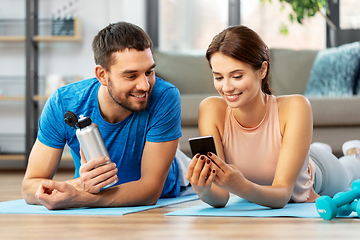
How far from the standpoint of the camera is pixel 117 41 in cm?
128

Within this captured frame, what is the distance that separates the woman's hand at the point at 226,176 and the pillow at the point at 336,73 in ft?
6.38

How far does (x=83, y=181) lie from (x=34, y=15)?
251 centimetres

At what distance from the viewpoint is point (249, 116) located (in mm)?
1380

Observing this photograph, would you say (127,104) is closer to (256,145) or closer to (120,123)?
(120,123)

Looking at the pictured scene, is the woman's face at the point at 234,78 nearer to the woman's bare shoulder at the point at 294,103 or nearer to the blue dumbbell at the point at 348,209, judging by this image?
the woman's bare shoulder at the point at 294,103

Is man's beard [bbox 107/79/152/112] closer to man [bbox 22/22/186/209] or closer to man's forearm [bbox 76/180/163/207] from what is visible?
man [bbox 22/22/186/209]

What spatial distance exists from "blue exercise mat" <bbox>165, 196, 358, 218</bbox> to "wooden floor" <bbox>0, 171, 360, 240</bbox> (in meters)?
0.04

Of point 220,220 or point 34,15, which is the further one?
point 34,15

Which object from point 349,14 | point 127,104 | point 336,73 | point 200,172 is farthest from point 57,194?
point 349,14

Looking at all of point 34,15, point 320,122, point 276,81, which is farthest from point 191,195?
point 34,15

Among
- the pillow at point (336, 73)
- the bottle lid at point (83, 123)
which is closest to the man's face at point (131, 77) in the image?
the bottle lid at point (83, 123)

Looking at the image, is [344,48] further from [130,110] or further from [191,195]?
[130,110]

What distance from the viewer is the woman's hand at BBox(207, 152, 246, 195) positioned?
1.08 metres

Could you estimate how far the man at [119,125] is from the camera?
1.27 metres
